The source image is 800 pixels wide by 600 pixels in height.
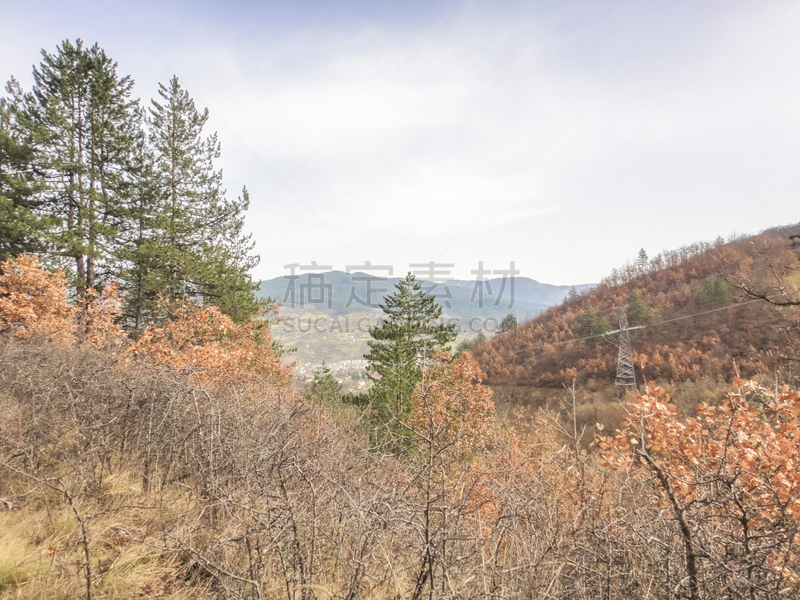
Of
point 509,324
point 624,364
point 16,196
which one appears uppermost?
point 16,196

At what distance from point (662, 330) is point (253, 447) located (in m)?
68.9

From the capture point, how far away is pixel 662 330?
5847cm

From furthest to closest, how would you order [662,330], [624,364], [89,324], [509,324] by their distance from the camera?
1. [509,324]
2. [662,330]
3. [624,364]
4. [89,324]

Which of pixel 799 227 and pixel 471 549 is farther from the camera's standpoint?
pixel 799 227

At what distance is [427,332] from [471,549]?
22.7 meters

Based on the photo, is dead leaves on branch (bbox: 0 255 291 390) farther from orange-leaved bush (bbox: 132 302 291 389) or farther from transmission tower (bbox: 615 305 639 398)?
transmission tower (bbox: 615 305 639 398)

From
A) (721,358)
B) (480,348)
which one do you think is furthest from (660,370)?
(480,348)

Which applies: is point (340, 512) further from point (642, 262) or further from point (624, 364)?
point (642, 262)

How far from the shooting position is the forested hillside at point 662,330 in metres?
47.5

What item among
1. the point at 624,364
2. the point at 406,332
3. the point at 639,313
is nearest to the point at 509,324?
the point at 639,313

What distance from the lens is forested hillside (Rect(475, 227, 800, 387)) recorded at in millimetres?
47531

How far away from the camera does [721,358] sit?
158 ft

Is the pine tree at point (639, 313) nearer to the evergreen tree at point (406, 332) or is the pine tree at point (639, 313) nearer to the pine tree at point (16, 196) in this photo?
the evergreen tree at point (406, 332)

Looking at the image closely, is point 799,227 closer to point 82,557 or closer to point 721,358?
point 721,358
